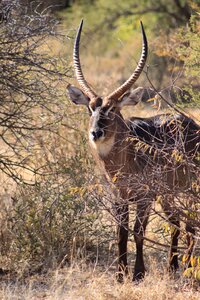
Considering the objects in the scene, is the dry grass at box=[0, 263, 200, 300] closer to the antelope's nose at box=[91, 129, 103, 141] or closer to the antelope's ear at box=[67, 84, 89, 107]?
the antelope's nose at box=[91, 129, 103, 141]

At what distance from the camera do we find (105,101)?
7.67 meters

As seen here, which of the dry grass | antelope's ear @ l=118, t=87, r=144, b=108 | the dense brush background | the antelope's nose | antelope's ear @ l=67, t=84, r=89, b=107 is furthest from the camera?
antelope's ear @ l=67, t=84, r=89, b=107

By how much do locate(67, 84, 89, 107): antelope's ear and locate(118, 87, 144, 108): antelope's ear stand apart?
0.35 m

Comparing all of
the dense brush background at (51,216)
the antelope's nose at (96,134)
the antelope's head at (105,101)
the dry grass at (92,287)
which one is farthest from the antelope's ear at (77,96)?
the dry grass at (92,287)

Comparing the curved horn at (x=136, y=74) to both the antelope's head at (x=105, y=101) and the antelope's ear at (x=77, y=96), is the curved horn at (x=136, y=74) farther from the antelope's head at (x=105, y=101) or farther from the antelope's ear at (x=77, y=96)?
the antelope's ear at (x=77, y=96)

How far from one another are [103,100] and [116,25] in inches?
568

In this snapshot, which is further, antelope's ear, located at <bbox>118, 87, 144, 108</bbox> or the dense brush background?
antelope's ear, located at <bbox>118, 87, 144, 108</bbox>

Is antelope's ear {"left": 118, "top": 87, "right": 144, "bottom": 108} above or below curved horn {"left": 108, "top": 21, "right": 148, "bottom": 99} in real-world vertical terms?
below

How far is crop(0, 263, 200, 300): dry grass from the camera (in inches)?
263

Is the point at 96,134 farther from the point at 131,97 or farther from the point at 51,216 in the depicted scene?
the point at 51,216

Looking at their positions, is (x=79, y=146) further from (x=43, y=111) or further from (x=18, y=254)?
(x=18, y=254)

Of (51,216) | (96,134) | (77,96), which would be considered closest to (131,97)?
(77,96)

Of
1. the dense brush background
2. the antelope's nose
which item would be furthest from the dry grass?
the antelope's nose

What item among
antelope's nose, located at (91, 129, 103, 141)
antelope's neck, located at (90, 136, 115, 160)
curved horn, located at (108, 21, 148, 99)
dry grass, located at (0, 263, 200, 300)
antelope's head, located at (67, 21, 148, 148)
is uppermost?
curved horn, located at (108, 21, 148, 99)
